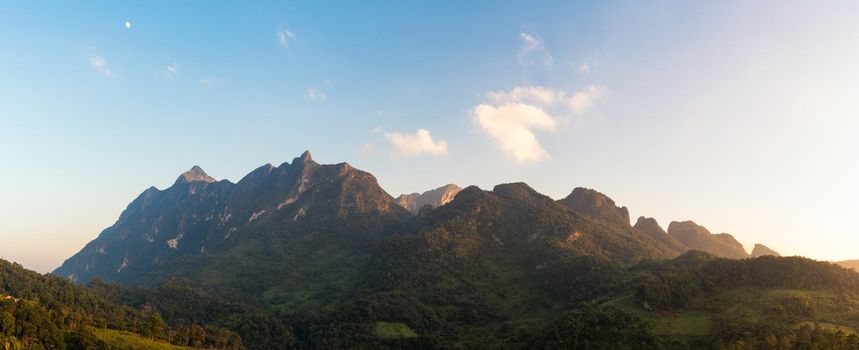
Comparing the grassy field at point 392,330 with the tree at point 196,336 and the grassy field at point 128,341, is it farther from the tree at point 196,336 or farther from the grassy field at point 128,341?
the grassy field at point 128,341

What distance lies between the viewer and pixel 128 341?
409ft

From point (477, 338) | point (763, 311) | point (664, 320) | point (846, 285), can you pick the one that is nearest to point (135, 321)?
point (477, 338)

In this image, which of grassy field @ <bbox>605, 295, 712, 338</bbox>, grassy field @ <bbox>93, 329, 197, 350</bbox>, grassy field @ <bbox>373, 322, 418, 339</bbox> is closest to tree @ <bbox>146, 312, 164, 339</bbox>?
grassy field @ <bbox>93, 329, 197, 350</bbox>

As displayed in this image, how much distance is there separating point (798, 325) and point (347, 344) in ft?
414

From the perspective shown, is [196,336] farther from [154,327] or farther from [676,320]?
[676,320]

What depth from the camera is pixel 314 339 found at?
178m

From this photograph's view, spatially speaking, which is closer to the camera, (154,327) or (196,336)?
(154,327)

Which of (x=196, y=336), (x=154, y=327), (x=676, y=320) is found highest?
(x=676, y=320)

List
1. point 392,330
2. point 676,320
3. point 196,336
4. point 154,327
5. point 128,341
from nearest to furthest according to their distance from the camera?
point 128,341 < point 676,320 < point 154,327 < point 196,336 < point 392,330

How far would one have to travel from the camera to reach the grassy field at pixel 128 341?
4734 inches

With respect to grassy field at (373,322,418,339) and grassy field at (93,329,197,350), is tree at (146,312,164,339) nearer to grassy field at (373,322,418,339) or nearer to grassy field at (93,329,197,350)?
grassy field at (93,329,197,350)

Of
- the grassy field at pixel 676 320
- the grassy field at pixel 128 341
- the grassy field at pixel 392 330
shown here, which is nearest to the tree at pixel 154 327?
the grassy field at pixel 128 341

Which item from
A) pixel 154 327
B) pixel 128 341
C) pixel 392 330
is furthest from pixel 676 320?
pixel 154 327

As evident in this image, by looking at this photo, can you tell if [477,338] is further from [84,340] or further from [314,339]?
[84,340]
